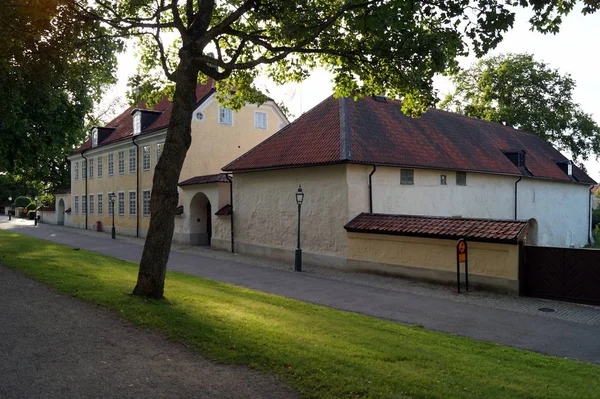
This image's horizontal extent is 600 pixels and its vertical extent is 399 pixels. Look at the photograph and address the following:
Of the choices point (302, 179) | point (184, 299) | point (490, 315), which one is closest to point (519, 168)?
point (302, 179)

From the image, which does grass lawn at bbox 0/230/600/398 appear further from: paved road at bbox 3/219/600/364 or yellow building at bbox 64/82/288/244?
yellow building at bbox 64/82/288/244

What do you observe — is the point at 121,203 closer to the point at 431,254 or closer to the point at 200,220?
the point at 200,220

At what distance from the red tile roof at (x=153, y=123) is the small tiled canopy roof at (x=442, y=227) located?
39.7ft

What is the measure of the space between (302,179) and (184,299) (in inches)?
442

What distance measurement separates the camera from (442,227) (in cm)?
1619

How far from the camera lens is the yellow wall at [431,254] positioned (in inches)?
574

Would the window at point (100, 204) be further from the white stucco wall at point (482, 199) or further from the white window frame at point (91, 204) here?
the white stucco wall at point (482, 199)

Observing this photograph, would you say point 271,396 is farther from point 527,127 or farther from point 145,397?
point 527,127

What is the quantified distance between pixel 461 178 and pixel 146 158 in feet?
61.9

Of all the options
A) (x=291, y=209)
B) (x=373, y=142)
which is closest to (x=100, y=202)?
(x=291, y=209)

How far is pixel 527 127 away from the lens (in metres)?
43.5

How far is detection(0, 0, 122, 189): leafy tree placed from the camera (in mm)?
10805

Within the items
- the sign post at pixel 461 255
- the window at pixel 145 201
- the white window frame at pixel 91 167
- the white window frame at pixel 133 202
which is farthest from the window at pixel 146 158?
the sign post at pixel 461 255

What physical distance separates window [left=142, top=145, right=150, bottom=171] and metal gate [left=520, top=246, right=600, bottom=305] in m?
23.4
